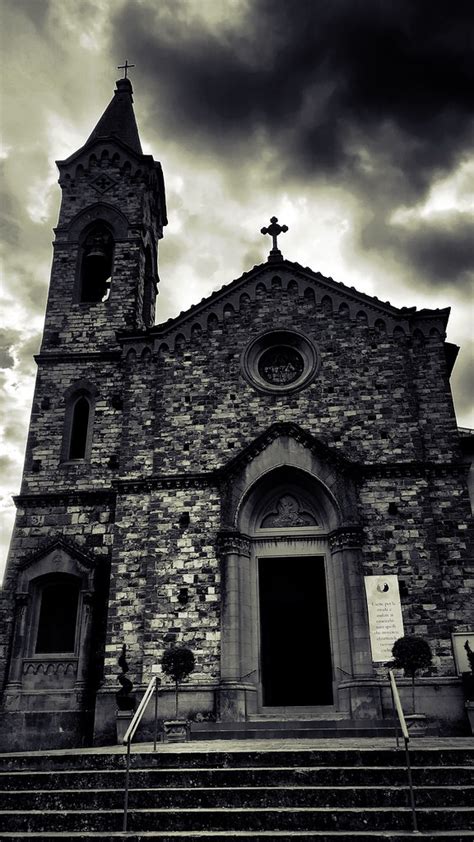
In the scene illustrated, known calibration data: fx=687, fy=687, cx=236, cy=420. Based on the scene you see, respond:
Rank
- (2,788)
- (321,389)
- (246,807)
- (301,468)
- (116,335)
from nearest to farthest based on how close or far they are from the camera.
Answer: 1. (246,807)
2. (2,788)
3. (301,468)
4. (321,389)
5. (116,335)

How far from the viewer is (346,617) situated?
16.5 m

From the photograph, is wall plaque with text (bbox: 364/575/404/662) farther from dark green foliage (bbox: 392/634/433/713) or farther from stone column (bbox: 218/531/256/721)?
stone column (bbox: 218/531/256/721)

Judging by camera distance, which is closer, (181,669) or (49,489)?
(181,669)

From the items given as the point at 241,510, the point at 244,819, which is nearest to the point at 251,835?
the point at 244,819

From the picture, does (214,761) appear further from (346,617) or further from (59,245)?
(59,245)

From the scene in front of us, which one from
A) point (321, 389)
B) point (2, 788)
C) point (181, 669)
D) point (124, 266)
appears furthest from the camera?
point (124, 266)

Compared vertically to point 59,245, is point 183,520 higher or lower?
lower

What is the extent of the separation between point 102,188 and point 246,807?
21073mm

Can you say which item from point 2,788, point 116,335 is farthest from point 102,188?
point 2,788

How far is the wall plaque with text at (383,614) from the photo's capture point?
15.9 meters

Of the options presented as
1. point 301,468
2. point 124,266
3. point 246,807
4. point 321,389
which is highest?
point 124,266

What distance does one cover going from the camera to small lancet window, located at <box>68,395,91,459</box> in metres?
20.4

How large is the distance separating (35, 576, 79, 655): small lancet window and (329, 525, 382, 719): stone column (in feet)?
22.5

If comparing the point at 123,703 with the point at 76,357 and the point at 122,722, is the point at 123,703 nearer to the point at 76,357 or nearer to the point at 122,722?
the point at 122,722
